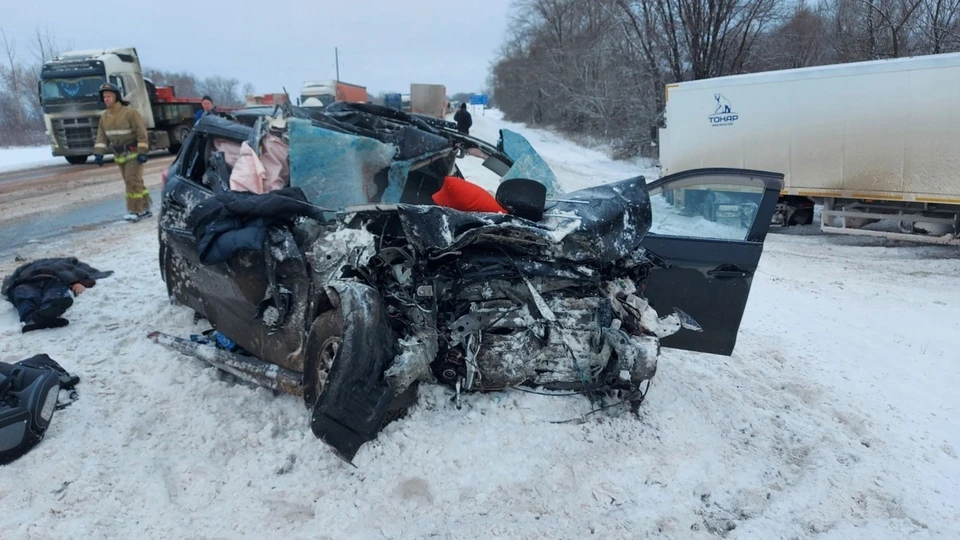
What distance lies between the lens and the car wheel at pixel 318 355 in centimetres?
300

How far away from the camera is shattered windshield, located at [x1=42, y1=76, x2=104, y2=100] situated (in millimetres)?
17800

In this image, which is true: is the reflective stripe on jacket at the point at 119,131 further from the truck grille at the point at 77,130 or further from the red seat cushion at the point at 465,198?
the truck grille at the point at 77,130

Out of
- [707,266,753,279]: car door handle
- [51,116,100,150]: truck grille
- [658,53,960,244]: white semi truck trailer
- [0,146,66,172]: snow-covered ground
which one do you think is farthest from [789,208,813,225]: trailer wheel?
[0,146,66,172]: snow-covered ground

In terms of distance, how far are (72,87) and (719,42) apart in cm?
1984

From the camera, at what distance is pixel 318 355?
3043 mm

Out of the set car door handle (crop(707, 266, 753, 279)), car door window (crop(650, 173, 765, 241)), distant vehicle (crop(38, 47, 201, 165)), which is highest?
distant vehicle (crop(38, 47, 201, 165))

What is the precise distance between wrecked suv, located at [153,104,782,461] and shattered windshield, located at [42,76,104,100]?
17380 millimetres

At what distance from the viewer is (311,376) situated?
3062 mm

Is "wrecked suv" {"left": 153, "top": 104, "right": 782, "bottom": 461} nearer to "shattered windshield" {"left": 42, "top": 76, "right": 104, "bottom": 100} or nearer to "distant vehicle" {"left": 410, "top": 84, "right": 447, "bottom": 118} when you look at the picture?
"shattered windshield" {"left": 42, "top": 76, "right": 104, "bottom": 100}

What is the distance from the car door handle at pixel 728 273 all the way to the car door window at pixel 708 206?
0.21 metres

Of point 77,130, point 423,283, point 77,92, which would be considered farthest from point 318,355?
point 77,92

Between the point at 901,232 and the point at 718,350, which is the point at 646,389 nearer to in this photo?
the point at 718,350

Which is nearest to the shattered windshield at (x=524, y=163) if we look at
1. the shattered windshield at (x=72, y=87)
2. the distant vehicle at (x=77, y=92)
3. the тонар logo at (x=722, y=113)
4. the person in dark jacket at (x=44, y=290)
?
the person in dark jacket at (x=44, y=290)

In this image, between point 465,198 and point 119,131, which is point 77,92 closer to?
point 119,131
